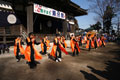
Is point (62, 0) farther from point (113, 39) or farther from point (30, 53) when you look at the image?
point (113, 39)

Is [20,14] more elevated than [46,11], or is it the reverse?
[46,11]

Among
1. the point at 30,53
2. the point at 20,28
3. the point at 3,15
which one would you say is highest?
the point at 3,15

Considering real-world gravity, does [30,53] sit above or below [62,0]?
below

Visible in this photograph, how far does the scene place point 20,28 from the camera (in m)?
10.1

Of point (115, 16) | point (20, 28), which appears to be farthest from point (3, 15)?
point (115, 16)

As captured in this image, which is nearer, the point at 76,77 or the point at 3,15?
the point at 76,77

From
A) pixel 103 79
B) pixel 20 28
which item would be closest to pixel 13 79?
pixel 103 79

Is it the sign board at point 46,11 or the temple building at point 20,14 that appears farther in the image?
the sign board at point 46,11

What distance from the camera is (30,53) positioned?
4.31m

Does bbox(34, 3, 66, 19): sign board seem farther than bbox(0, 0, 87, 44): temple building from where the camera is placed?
Yes

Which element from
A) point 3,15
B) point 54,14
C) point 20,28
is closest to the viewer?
point 3,15

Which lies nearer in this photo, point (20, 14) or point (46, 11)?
point (20, 14)

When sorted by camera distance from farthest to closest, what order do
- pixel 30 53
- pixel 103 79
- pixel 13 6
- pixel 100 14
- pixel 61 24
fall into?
pixel 100 14 → pixel 61 24 → pixel 13 6 → pixel 30 53 → pixel 103 79

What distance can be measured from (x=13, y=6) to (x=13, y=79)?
8.11 metres
